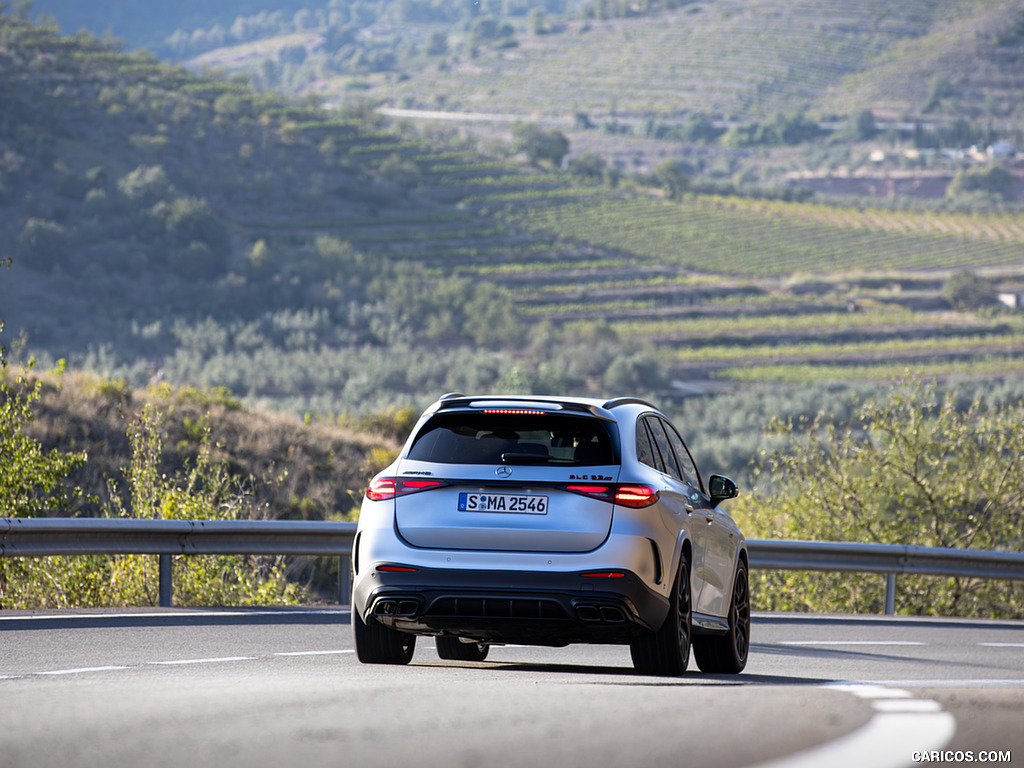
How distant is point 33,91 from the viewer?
116 m

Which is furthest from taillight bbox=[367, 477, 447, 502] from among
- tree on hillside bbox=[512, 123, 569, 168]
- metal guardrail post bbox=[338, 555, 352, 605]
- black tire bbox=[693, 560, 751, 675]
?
tree on hillside bbox=[512, 123, 569, 168]

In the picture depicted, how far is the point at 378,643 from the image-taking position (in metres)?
7.78

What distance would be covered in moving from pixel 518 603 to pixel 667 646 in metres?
0.90

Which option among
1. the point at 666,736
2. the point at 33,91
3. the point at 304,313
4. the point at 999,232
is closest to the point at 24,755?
the point at 666,736

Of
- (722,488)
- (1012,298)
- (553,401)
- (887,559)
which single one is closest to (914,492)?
Result: (887,559)

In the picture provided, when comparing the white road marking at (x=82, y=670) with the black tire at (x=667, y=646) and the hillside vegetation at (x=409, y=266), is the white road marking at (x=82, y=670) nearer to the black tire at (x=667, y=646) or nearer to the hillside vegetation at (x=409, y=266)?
the black tire at (x=667, y=646)

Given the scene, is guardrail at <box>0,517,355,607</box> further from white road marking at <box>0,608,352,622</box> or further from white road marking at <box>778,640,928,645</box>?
white road marking at <box>778,640,928,645</box>

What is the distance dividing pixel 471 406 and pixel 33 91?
117 m

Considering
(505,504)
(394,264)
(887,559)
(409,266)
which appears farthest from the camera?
(394,264)

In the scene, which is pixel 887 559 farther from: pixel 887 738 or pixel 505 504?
pixel 887 738

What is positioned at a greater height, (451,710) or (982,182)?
(451,710)

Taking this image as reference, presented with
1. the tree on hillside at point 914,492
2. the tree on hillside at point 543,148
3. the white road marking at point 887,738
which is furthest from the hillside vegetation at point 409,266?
the white road marking at point 887,738

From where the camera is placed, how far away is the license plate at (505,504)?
280 inches

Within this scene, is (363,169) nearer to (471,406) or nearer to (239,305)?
(239,305)
